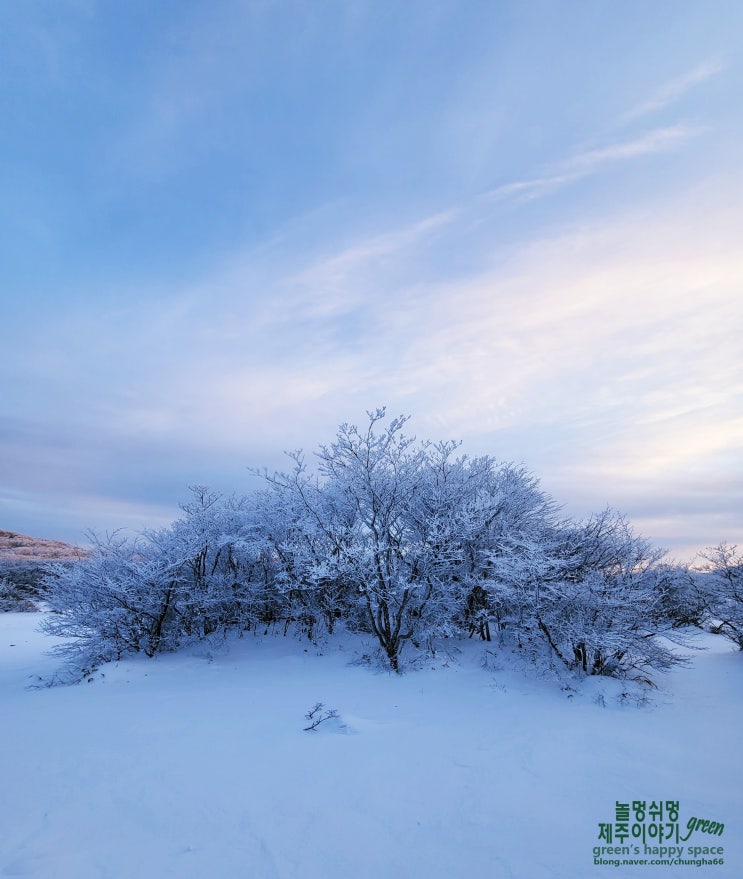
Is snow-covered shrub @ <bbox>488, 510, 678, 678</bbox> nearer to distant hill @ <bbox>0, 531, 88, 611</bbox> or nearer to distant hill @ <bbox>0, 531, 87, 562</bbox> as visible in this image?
distant hill @ <bbox>0, 531, 88, 611</bbox>

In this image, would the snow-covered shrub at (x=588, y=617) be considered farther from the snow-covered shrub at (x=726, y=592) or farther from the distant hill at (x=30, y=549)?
the distant hill at (x=30, y=549)

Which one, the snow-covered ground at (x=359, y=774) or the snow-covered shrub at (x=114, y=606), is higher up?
the snow-covered shrub at (x=114, y=606)

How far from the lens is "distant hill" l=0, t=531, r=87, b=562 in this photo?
31055 millimetres

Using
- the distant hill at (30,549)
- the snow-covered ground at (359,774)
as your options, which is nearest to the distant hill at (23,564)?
the distant hill at (30,549)

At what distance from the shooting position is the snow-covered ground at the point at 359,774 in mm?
3928

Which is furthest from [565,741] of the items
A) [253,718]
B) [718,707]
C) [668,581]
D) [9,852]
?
[668,581]

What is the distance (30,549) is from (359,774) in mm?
38704

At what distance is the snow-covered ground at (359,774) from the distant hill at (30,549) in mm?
27438

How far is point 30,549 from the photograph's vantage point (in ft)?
113

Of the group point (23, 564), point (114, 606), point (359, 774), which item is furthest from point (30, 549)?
point (359, 774)

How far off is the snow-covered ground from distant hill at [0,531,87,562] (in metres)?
27.4

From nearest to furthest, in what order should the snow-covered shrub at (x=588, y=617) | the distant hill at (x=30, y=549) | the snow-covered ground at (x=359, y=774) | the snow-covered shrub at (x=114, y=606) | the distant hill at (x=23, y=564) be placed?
the snow-covered ground at (x=359, y=774) → the snow-covered shrub at (x=588, y=617) → the snow-covered shrub at (x=114, y=606) → the distant hill at (x=23, y=564) → the distant hill at (x=30, y=549)

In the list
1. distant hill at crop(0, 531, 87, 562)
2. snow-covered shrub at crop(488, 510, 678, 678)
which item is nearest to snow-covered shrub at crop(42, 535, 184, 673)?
snow-covered shrub at crop(488, 510, 678, 678)

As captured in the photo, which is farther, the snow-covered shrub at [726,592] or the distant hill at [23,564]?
the distant hill at [23,564]
